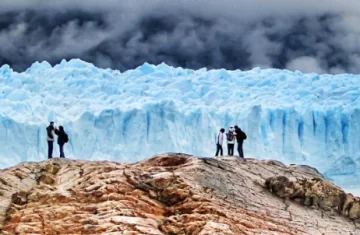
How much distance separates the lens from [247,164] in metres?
10.5

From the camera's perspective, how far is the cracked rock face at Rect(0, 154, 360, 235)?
7.84 meters

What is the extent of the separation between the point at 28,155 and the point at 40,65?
32.1ft

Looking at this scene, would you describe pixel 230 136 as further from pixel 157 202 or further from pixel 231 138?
pixel 157 202

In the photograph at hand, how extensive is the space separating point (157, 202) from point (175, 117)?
2363cm

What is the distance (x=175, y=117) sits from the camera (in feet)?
105

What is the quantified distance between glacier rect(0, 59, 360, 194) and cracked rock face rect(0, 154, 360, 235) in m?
20.9

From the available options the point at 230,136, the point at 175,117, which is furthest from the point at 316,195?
the point at 175,117

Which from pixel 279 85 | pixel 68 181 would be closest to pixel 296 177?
pixel 68 181

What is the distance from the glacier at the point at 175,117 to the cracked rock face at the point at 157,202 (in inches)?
824

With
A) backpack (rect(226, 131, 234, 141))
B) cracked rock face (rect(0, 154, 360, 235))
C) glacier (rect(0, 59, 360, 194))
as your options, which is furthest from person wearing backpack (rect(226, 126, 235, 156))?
glacier (rect(0, 59, 360, 194))

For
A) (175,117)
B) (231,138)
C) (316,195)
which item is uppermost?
(175,117)

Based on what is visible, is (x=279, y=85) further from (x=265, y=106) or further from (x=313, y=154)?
(x=313, y=154)

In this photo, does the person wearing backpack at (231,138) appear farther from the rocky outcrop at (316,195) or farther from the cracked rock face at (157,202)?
the rocky outcrop at (316,195)

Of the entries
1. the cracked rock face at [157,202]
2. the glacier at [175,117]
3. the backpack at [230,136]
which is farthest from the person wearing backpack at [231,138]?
the glacier at [175,117]
